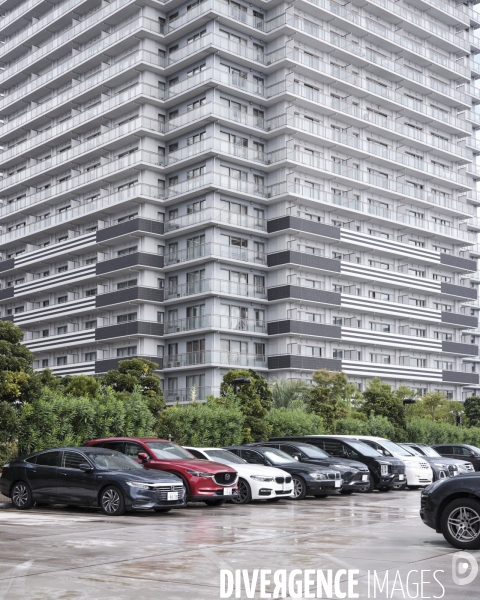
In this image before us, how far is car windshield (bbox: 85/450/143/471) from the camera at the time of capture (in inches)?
708

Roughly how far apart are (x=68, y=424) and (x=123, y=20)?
43.0 meters

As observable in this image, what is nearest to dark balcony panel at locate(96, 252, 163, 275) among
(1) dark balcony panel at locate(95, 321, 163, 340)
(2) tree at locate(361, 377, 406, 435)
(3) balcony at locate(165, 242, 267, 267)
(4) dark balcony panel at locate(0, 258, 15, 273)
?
(3) balcony at locate(165, 242, 267, 267)

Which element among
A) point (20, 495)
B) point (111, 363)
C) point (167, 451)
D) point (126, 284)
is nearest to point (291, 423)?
point (167, 451)

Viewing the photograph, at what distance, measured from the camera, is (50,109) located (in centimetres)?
6562

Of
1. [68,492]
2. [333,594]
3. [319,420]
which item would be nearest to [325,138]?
[319,420]

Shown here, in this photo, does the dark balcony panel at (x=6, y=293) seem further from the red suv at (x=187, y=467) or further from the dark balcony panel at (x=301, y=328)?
the red suv at (x=187, y=467)

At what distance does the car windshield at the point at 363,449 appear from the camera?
27.1 meters

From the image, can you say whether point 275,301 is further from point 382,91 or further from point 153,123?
point 382,91

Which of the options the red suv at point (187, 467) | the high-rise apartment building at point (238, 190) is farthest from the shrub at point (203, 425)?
the high-rise apartment building at point (238, 190)

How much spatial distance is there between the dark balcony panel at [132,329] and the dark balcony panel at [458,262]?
2566cm

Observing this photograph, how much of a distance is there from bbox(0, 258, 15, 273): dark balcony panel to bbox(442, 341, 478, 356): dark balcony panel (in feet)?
118

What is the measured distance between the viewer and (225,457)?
22188mm

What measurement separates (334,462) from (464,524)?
41.2 feet

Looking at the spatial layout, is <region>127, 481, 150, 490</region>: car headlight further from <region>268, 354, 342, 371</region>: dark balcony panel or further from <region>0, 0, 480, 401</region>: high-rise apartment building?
<region>268, 354, 342, 371</region>: dark balcony panel
